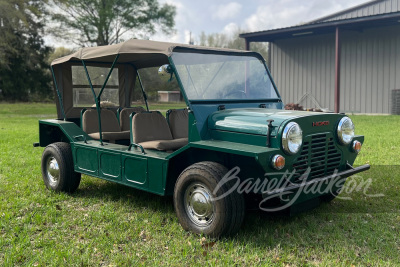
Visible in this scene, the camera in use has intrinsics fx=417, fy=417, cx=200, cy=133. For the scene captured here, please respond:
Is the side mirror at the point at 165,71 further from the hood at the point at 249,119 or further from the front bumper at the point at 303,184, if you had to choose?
the front bumper at the point at 303,184

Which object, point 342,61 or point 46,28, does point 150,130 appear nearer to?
point 342,61

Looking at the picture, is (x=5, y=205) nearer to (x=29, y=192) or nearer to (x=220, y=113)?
(x=29, y=192)

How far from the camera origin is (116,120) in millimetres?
5965

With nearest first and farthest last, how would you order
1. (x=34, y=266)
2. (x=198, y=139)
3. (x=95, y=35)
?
(x=34, y=266) < (x=198, y=139) < (x=95, y=35)

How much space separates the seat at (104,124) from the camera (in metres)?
5.60

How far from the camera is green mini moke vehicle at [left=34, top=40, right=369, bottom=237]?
3668 millimetres

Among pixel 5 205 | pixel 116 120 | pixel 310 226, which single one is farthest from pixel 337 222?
pixel 5 205

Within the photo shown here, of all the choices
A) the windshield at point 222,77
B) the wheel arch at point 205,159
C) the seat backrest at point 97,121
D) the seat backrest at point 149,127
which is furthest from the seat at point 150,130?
the seat backrest at point 97,121

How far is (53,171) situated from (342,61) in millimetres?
16745

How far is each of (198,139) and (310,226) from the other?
1.39 meters

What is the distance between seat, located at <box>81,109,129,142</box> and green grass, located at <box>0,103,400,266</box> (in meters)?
0.76

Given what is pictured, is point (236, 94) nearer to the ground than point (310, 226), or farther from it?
farther from it

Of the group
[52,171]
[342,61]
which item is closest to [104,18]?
[342,61]

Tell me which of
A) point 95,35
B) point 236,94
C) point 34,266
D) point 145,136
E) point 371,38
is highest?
point 95,35
